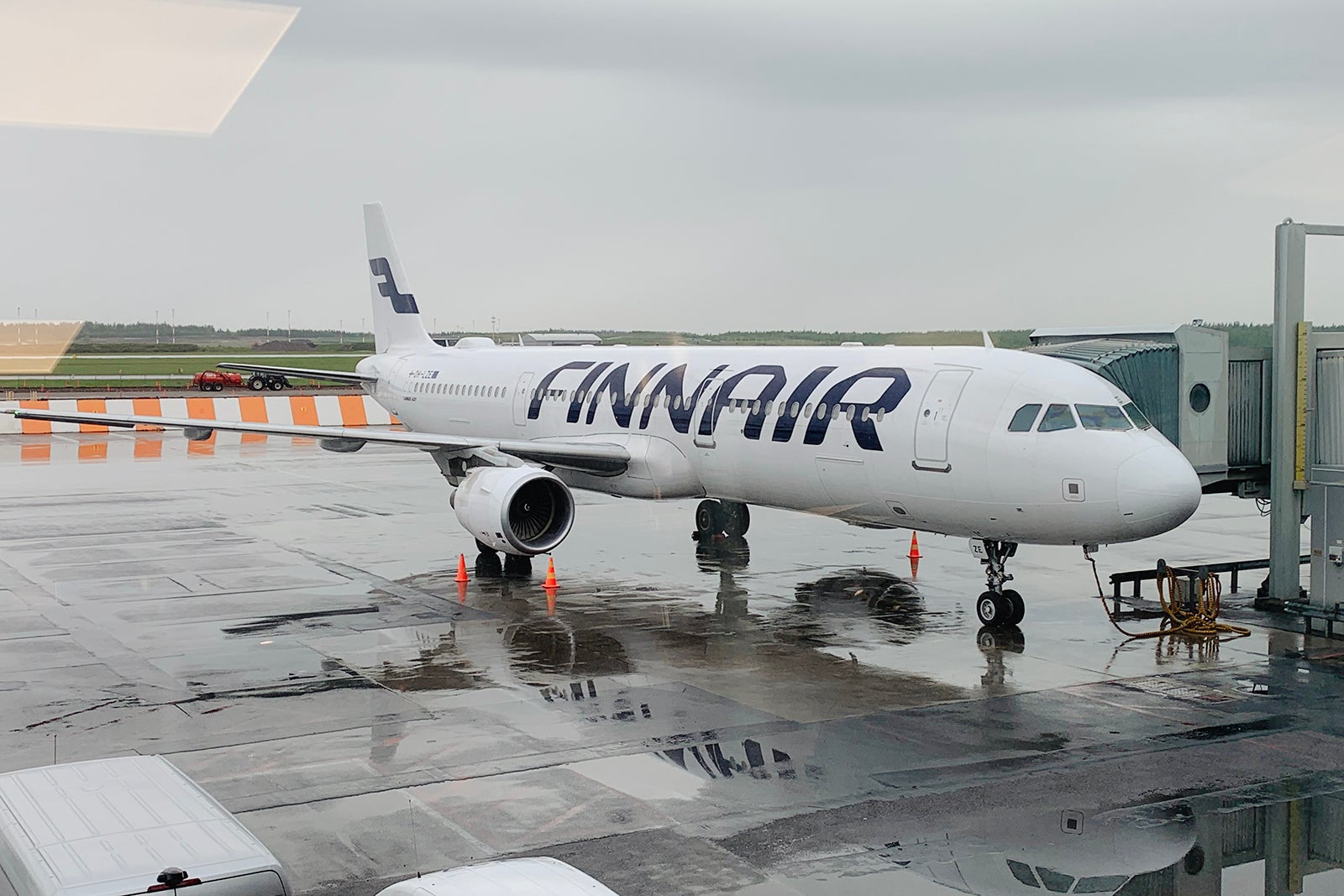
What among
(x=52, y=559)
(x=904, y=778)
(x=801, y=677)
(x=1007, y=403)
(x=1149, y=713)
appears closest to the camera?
(x=904, y=778)

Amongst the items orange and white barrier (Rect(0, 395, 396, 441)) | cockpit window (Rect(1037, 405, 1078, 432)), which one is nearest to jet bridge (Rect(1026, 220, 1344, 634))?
cockpit window (Rect(1037, 405, 1078, 432))

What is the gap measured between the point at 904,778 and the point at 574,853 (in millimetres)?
3284

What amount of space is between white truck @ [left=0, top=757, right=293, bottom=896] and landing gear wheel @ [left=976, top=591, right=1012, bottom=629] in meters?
12.5

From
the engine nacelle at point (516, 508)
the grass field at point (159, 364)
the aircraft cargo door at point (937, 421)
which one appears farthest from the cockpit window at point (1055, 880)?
the grass field at point (159, 364)

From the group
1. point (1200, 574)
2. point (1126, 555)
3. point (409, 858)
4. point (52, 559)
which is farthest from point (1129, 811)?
point (52, 559)

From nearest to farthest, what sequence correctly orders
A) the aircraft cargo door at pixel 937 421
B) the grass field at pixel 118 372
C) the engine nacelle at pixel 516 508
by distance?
the aircraft cargo door at pixel 937 421
the engine nacelle at pixel 516 508
the grass field at pixel 118 372

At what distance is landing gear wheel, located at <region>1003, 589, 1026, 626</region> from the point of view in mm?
18188

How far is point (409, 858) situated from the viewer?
9.89 meters

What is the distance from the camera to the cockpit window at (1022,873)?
952 centimetres

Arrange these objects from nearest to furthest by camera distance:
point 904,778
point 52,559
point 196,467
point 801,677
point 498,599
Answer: point 904,778, point 801,677, point 498,599, point 52,559, point 196,467

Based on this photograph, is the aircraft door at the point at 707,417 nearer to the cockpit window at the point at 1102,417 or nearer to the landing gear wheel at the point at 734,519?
the landing gear wheel at the point at 734,519

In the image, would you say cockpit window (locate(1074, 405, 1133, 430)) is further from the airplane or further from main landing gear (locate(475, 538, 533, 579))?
main landing gear (locate(475, 538, 533, 579))

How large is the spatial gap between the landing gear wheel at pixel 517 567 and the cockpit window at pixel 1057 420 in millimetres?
9163

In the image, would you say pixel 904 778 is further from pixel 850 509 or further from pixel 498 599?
pixel 498 599
